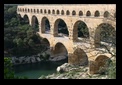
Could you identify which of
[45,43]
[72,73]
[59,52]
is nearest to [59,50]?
[59,52]

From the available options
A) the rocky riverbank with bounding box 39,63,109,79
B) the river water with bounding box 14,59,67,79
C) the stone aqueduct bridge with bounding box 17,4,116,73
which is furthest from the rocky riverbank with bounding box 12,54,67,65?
the rocky riverbank with bounding box 39,63,109,79

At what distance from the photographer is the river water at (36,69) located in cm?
1620

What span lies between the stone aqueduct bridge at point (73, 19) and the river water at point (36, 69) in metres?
1.38

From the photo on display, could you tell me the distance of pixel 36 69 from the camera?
17125 millimetres

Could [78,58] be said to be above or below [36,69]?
above

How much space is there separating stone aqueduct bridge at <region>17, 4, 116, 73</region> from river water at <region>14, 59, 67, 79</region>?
1.38m

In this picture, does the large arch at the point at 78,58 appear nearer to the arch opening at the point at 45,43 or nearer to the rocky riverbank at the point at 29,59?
the rocky riverbank at the point at 29,59

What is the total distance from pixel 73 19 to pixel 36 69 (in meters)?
4.14

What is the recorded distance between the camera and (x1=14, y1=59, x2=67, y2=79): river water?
53.2 feet

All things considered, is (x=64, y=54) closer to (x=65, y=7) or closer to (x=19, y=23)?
(x=65, y=7)

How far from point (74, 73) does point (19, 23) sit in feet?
35.1

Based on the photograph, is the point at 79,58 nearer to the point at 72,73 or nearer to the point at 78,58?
the point at 78,58

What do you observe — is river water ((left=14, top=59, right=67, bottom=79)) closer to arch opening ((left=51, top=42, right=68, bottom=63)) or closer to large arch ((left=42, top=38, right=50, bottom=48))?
arch opening ((left=51, top=42, right=68, bottom=63))

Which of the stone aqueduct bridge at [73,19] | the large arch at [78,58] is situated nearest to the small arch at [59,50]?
the stone aqueduct bridge at [73,19]
